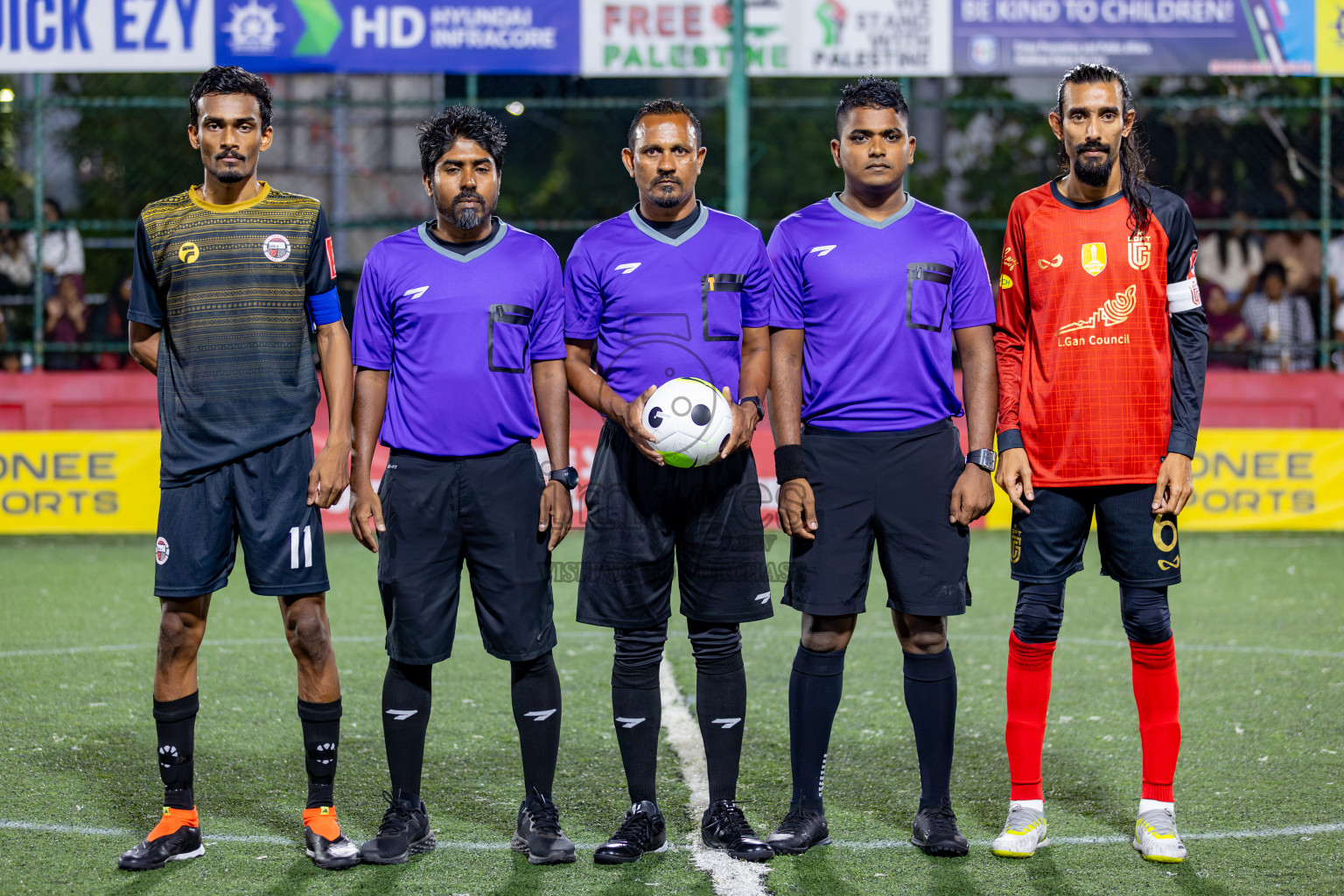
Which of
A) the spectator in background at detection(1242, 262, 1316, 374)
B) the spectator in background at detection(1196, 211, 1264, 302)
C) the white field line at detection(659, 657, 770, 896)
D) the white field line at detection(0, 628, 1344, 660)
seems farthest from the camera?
the spectator in background at detection(1196, 211, 1264, 302)

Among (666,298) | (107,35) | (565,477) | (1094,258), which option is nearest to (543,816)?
(565,477)

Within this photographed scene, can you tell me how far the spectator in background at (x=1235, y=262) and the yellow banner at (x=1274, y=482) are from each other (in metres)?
3.13

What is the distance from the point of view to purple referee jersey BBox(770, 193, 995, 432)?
4.34 metres

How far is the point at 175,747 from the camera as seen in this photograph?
14.3 feet

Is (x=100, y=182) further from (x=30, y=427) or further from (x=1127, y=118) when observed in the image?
(x=1127, y=118)

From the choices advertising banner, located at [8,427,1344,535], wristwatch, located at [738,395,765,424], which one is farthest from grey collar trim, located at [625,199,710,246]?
advertising banner, located at [8,427,1344,535]

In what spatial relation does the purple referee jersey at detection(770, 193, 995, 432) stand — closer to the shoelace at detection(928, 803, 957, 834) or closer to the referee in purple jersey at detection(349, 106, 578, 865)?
A: the referee in purple jersey at detection(349, 106, 578, 865)

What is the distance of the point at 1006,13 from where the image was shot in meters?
12.3

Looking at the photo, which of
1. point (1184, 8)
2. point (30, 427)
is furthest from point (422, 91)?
point (1184, 8)

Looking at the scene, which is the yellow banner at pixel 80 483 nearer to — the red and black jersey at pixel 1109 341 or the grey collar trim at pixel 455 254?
the grey collar trim at pixel 455 254

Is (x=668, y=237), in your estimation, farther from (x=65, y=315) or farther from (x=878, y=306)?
(x=65, y=315)

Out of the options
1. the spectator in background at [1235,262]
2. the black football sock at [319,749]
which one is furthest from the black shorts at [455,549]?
the spectator in background at [1235,262]

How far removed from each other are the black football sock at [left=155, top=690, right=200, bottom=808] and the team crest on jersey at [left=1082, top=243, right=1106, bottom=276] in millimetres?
2965

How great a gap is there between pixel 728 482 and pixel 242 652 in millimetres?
3793
